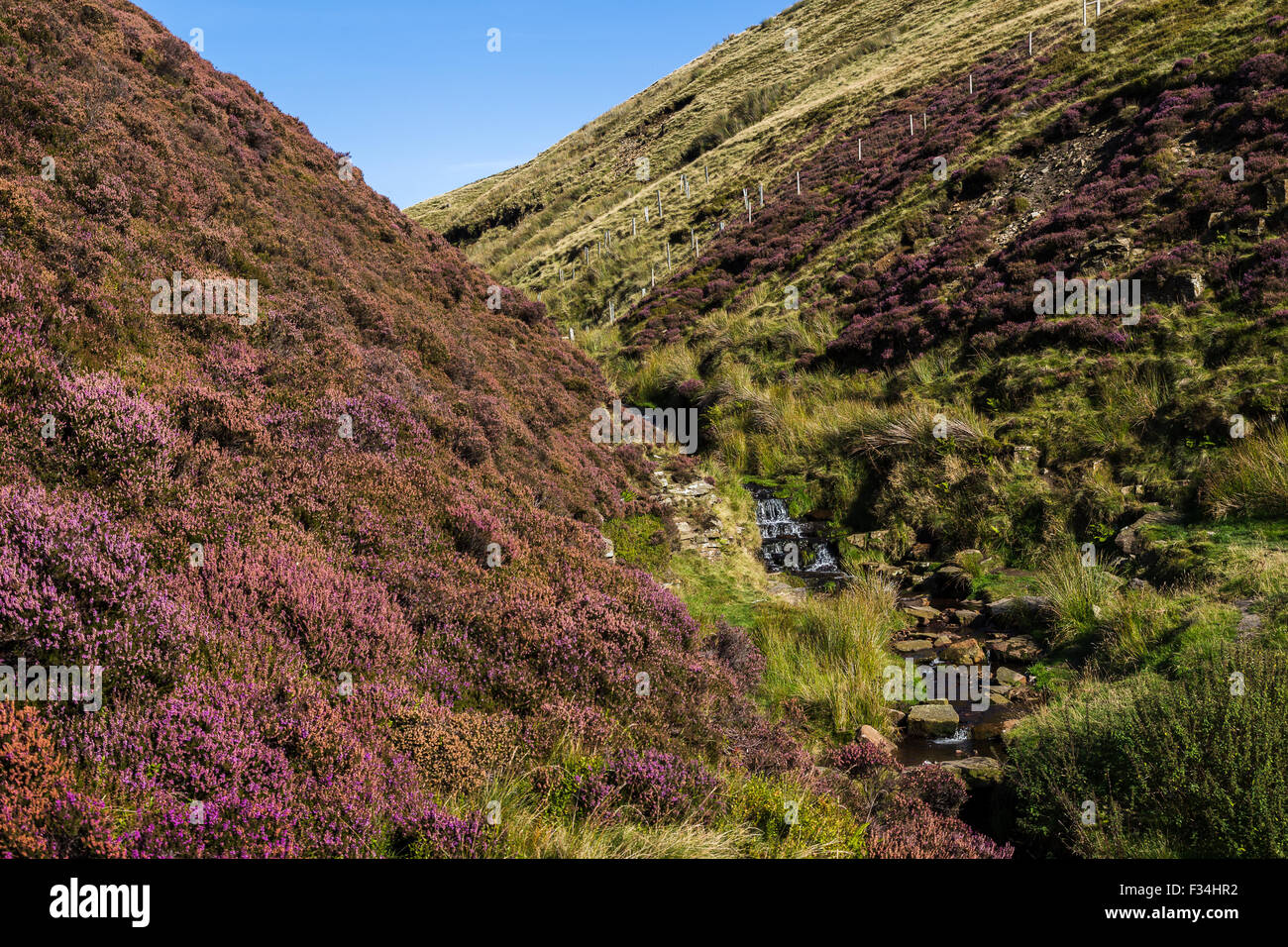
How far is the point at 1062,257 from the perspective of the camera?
18312 mm

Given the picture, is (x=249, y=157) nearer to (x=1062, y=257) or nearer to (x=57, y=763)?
(x=57, y=763)

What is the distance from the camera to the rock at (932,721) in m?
8.06

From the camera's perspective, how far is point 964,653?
31.7 feet

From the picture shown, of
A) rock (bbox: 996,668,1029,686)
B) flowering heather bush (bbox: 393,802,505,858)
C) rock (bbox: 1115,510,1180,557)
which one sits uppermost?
rock (bbox: 1115,510,1180,557)

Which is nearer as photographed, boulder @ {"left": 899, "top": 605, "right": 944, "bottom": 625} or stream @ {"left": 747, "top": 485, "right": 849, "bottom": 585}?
boulder @ {"left": 899, "top": 605, "right": 944, "bottom": 625}

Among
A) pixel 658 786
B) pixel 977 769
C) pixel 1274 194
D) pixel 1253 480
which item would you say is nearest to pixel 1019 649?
pixel 977 769

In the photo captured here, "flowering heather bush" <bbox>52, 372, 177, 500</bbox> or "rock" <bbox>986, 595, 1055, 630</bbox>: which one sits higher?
"flowering heather bush" <bbox>52, 372, 177, 500</bbox>

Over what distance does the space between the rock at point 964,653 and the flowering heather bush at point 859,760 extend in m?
2.90

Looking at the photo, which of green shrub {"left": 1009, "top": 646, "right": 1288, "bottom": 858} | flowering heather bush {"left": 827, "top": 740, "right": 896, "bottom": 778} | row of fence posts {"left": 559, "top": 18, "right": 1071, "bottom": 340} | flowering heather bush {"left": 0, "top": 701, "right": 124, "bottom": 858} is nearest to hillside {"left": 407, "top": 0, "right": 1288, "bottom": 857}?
green shrub {"left": 1009, "top": 646, "right": 1288, "bottom": 858}

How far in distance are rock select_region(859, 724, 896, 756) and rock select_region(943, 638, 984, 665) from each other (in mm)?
2361

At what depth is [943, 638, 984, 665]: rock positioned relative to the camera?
376 inches

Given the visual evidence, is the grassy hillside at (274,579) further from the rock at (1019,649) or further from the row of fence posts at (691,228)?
the row of fence posts at (691,228)

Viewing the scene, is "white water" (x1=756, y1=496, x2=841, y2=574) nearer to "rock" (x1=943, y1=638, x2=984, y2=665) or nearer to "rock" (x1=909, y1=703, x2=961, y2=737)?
"rock" (x1=943, y1=638, x2=984, y2=665)
